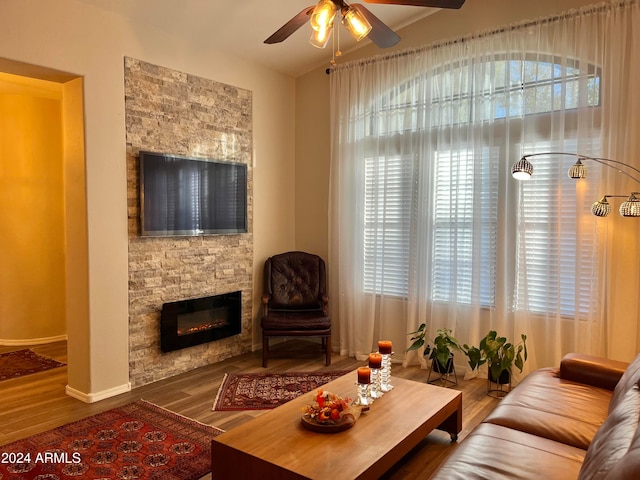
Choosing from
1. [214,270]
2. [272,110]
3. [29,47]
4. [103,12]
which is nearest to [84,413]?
[214,270]

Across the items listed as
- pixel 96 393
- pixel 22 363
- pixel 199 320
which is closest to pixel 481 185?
pixel 199 320

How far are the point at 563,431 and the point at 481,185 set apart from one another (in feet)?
8.05

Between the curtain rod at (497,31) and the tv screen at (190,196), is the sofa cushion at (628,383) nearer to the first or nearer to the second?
the curtain rod at (497,31)

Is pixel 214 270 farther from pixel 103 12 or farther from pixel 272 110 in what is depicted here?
pixel 103 12

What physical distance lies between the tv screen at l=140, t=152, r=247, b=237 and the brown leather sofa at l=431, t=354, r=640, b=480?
9.94 feet

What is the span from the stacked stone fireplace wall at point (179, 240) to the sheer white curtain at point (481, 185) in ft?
3.28

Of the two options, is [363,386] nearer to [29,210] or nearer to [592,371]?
[592,371]

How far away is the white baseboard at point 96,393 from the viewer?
3.88m

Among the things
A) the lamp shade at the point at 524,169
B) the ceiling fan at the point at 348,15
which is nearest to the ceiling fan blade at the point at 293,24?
the ceiling fan at the point at 348,15

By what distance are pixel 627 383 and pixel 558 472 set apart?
683 mm

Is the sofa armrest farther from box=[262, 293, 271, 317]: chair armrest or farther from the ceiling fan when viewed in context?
box=[262, 293, 271, 317]: chair armrest

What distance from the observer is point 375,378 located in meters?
2.99

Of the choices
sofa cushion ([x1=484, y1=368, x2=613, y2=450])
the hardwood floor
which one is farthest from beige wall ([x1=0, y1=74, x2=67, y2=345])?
sofa cushion ([x1=484, y1=368, x2=613, y2=450])

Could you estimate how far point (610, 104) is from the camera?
3.71 m
